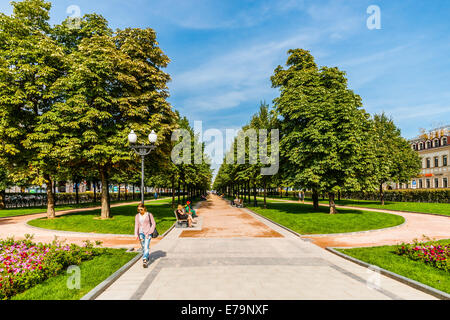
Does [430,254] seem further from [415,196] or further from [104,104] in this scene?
[415,196]

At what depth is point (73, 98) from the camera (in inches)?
653

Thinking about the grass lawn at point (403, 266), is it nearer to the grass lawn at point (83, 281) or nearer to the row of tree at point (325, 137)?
the grass lawn at point (83, 281)

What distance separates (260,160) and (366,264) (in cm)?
1907

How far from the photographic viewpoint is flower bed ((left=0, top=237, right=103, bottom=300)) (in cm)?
586

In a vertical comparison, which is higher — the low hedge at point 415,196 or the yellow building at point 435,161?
the yellow building at point 435,161

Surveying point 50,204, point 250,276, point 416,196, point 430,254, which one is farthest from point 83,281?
Result: point 416,196

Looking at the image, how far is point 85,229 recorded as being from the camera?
14.6 meters

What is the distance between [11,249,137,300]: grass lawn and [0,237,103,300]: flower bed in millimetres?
203

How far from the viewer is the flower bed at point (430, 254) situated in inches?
290

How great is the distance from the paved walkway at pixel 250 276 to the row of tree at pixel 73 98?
33.4 feet

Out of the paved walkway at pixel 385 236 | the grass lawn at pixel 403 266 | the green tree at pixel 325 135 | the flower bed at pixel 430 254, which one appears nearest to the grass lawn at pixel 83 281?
the grass lawn at pixel 403 266

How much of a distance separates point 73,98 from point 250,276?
53.7 ft
